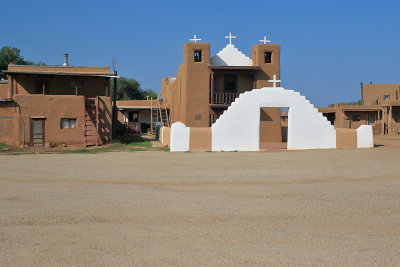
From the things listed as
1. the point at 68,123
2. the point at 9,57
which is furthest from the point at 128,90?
the point at 68,123

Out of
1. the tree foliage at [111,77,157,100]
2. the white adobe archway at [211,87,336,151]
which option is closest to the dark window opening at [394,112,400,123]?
the white adobe archway at [211,87,336,151]

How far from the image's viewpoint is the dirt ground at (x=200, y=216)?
4.73m

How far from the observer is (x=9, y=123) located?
23.3 metres

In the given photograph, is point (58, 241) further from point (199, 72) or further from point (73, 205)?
point (199, 72)

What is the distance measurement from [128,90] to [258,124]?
Result: 5474 cm

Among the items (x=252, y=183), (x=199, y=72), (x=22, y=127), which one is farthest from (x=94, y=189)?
(x=199, y=72)

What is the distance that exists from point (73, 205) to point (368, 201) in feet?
18.3

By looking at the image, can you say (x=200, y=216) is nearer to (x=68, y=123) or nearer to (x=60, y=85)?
(x=68, y=123)

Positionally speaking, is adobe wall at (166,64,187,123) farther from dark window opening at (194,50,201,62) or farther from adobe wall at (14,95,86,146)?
adobe wall at (14,95,86,146)

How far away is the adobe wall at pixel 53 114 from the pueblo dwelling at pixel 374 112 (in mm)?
26338

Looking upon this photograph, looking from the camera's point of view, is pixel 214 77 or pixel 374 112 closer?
pixel 214 77

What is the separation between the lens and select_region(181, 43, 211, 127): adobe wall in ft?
88.1

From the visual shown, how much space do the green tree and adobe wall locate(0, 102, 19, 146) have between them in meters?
45.1

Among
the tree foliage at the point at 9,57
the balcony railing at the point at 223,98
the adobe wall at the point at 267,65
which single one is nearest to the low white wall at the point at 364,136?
the adobe wall at the point at 267,65
